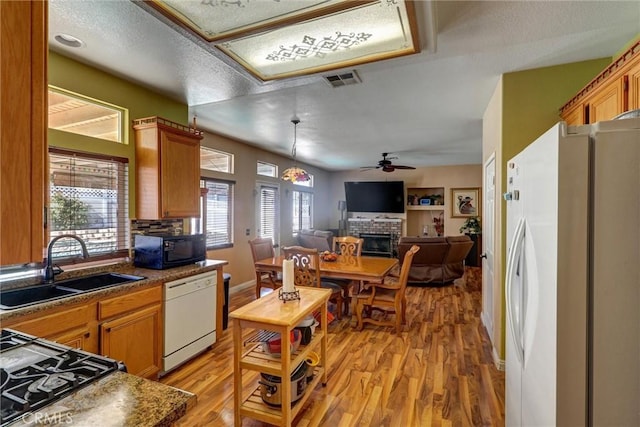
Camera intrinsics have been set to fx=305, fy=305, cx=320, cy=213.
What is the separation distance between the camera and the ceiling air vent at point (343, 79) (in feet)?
8.87

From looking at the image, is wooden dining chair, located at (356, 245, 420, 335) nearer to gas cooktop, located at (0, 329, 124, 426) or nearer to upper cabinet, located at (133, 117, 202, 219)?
upper cabinet, located at (133, 117, 202, 219)

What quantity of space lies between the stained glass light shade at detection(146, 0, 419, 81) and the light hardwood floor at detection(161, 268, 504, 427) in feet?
Answer: 8.17

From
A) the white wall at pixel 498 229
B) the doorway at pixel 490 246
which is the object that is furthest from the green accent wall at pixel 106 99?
the doorway at pixel 490 246

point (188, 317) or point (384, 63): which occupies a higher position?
point (384, 63)

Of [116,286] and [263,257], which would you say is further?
[263,257]

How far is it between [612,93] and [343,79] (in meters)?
1.90

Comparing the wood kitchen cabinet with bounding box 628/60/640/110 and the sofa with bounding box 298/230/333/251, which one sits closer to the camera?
the wood kitchen cabinet with bounding box 628/60/640/110

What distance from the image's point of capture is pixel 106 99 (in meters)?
2.66

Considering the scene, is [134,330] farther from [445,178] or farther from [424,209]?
[445,178]

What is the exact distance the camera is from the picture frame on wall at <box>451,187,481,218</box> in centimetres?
813

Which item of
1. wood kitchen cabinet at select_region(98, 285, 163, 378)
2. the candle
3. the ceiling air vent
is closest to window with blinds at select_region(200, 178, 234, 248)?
wood kitchen cabinet at select_region(98, 285, 163, 378)

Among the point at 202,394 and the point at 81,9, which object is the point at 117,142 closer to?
the point at 81,9

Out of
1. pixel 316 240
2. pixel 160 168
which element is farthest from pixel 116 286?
pixel 316 240

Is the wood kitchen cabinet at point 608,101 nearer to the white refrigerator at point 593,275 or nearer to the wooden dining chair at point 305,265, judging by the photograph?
the white refrigerator at point 593,275
